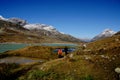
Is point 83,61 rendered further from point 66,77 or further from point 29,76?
point 29,76

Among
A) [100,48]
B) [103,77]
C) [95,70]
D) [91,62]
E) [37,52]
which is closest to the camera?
[103,77]

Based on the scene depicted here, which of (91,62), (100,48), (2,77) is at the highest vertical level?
(100,48)

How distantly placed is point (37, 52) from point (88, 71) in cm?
3493

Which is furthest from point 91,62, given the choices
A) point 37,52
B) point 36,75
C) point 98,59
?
point 37,52

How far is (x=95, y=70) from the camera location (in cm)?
1703

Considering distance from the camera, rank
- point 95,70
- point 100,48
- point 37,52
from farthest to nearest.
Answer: point 37,52 < point 100,48 < point 95,70

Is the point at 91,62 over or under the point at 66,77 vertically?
over

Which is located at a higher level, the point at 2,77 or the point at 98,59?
the point at 98,59

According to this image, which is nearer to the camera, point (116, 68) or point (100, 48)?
point (116, 68)

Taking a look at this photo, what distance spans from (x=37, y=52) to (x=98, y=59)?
33.7 metres

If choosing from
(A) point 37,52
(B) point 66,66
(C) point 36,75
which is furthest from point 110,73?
(A) point 37,52

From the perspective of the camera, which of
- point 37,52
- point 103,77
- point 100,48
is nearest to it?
point 103,77

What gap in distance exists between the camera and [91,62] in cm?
1848

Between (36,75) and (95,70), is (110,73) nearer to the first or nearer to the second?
(95,70)
